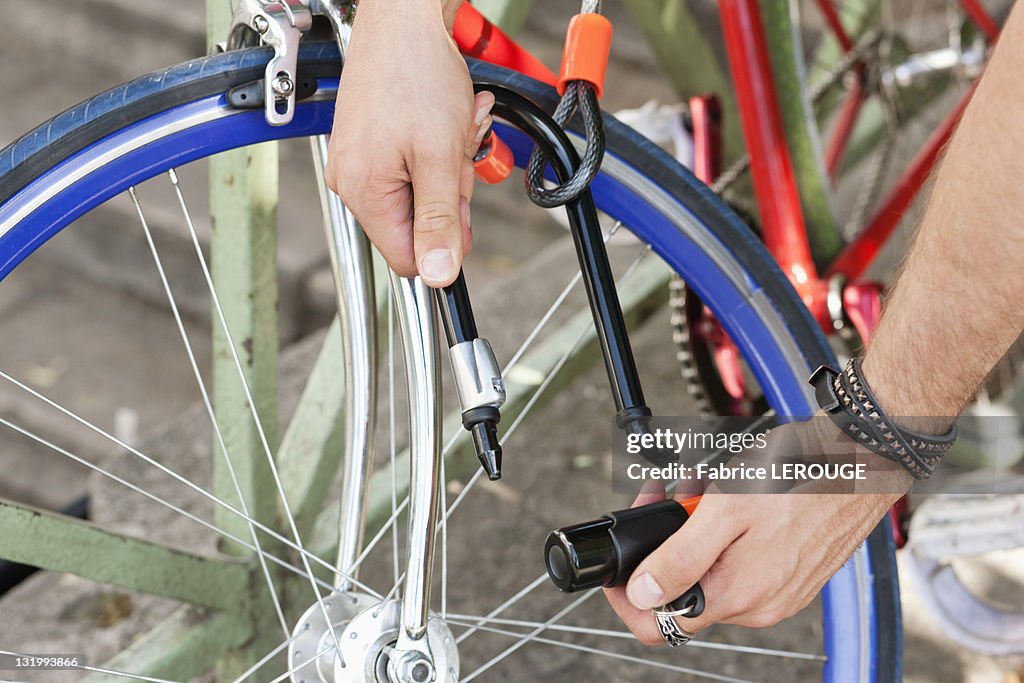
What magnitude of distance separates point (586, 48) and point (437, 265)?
20 cm

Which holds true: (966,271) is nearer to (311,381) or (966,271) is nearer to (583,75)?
(583,75)

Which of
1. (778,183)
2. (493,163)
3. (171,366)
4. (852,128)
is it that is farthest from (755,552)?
(171,366)

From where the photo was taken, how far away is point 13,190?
733 millimetres

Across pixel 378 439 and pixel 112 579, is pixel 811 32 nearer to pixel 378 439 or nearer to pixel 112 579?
pixel 378 439

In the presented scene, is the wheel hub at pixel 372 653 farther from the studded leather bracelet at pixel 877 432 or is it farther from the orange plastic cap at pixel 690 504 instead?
the studded leather bracelet at pixel 877 432

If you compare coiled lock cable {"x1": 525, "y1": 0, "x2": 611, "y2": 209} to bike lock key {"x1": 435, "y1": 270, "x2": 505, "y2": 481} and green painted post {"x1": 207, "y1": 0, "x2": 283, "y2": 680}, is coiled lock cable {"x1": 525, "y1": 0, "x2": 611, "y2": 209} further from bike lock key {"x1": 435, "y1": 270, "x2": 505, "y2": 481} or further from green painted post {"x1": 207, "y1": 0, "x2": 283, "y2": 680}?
green painted post {"x1": 207, "y1": 0, "x2": 283, "y2": 680}

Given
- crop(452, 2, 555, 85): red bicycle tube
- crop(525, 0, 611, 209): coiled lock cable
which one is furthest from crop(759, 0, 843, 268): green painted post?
crop(525, 0, 611, 209): coiled lock cable

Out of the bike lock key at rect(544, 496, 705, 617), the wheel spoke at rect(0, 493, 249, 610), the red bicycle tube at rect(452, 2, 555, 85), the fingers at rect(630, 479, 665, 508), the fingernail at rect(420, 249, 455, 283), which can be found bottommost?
the bike lock key at rect(544, 496, 705, 617)

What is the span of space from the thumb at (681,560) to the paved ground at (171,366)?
0.72 m

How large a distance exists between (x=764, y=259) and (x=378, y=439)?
0.75 m

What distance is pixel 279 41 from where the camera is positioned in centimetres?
76

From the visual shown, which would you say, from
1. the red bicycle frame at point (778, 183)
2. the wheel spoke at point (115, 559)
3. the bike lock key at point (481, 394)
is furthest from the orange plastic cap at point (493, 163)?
the red bicycle frame at point (778, 183)

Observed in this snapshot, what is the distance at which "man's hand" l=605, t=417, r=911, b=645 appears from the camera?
0.72 m

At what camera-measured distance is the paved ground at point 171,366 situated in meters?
1.44
